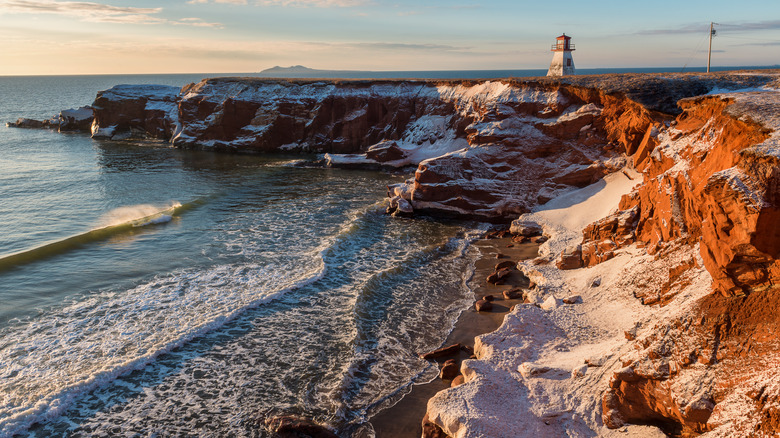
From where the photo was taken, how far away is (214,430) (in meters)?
12.7

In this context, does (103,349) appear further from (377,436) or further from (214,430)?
(377,436)

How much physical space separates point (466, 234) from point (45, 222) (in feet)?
83.8

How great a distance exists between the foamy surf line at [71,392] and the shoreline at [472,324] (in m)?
7.70

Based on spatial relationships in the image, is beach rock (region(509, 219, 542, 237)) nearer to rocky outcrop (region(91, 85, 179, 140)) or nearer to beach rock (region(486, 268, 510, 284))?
beach rock (region(486, 268, 510, 284))

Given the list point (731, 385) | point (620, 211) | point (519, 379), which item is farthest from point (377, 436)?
point (620, 211)

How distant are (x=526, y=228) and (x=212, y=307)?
17.3m

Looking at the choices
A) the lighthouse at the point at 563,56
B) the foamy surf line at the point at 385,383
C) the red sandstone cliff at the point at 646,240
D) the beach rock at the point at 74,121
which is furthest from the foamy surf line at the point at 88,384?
the beach rock at the point at 74,121

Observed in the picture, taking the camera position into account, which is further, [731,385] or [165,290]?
[165,290]

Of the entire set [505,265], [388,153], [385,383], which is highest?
[388,153]

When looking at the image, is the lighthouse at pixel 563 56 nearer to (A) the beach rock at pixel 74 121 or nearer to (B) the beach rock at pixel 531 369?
(B) the beach rock at pixel 531 369

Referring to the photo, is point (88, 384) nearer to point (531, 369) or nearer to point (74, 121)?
point (531, 369)

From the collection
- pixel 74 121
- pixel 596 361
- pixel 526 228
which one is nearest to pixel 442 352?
pixel 596 361

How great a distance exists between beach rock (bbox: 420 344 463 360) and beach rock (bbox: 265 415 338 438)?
15.0 ft

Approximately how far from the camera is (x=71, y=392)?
13977 millimetres
